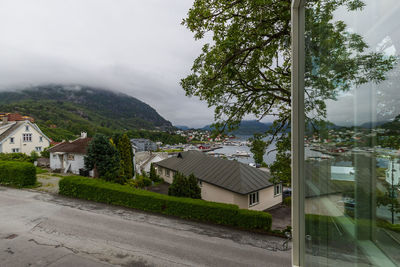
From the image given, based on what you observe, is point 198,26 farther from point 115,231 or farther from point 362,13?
point 115,231

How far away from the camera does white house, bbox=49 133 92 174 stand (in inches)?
765

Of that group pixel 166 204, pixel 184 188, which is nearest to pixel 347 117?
pixel 166 204

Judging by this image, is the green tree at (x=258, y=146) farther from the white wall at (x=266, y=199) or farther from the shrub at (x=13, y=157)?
the shrub at (x=13, y=157)

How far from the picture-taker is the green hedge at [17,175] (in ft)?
40.4

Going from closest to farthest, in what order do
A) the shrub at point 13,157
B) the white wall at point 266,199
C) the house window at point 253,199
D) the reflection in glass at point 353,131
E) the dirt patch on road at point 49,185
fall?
the reflection in glass at point 353,131
the dirt patch on road at point 49,185
the house window at point 253,199
the white wall at point 266,199
the shrub at point 13,157

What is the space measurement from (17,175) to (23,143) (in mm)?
20039

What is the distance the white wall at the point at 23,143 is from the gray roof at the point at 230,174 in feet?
76.4

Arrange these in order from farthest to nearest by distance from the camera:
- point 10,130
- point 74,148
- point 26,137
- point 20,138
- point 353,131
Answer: point 26,137
point 20,138
point 10,130
point 74,148
point 353,131

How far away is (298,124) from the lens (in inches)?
82.5

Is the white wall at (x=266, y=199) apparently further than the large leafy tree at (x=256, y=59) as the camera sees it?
Yes

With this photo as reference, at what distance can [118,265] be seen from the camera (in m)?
4.94

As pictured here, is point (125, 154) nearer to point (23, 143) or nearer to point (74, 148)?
point (74, 148)

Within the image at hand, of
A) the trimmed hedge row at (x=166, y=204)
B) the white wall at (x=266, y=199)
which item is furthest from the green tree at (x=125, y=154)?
the white wall at (x=266, y=199)

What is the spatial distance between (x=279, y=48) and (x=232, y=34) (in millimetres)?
1905
